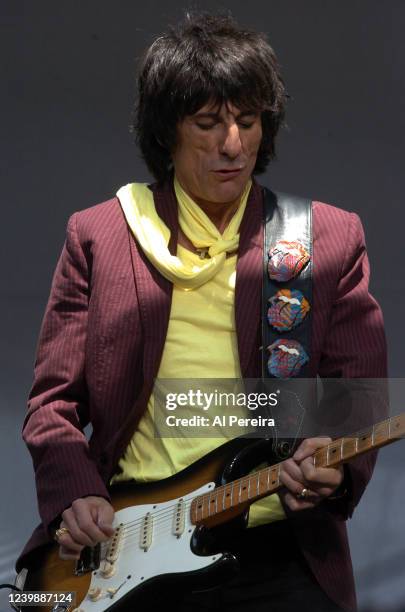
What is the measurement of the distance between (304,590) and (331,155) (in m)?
2.21

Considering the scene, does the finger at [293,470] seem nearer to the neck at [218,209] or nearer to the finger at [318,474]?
the finger at [318,474]

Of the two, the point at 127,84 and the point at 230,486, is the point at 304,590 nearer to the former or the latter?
the point at 230,486

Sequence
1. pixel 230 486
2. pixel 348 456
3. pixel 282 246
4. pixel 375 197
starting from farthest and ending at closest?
pixel 375 197 < pixel 282 246 < pixel 230 486 < pixel 348 456

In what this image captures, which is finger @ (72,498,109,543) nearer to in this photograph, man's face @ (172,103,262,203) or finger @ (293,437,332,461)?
finger @ (293,437,332,461)

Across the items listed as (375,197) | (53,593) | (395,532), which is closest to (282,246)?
(53,593)

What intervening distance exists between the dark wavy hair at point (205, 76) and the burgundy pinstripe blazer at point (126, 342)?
0.18m

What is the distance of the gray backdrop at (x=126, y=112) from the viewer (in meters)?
4.32

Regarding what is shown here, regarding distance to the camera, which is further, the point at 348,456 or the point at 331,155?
the point at 331,155

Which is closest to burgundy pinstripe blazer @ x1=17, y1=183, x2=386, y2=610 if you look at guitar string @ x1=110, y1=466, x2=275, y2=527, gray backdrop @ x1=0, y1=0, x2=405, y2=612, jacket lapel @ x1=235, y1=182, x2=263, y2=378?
jacket lapel @ x1=235, y1=182, x2=263, y2=378

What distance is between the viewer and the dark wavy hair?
2533 mm

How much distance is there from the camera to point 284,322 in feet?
8.18

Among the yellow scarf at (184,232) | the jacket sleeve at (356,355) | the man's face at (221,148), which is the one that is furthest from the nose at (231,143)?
the jacket sleeve at (356,355)

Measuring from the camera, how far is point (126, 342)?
2.54m

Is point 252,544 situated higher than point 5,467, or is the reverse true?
point 252,544
